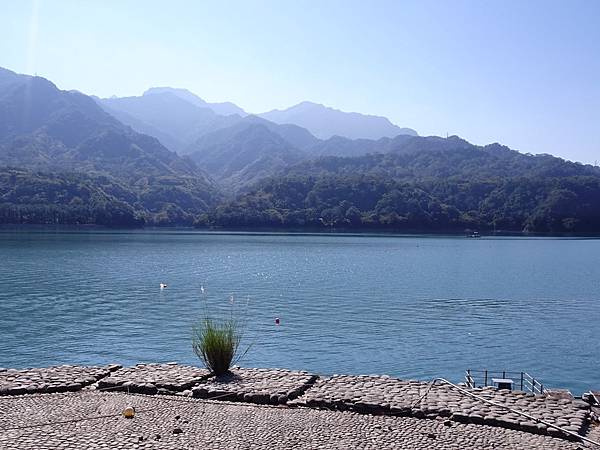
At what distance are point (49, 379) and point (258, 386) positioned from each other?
4.97 m

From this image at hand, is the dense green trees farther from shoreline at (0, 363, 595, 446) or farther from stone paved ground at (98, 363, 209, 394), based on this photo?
shoreline at (0, 363, 595, 446)

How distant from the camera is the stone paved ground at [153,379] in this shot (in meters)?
14.1

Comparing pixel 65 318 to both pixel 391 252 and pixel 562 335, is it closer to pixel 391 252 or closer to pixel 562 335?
pixel 562 335

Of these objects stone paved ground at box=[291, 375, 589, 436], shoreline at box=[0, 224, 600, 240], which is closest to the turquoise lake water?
stone paved ground at box=[291, 375, 589, 436]

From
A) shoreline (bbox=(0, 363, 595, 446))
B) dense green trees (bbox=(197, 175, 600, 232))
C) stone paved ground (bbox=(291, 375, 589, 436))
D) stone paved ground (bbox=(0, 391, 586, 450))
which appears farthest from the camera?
dense green trees (bbox=(197, 175, 600, 232))

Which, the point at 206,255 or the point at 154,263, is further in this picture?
the point at 206,255

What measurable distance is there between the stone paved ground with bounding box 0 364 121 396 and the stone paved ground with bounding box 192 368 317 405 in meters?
2.85

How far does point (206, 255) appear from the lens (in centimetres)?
8738

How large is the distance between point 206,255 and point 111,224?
→ 81.9 metres

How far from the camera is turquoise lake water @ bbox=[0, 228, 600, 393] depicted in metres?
26.6

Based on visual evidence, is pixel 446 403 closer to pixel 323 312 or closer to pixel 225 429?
pixel 225 429

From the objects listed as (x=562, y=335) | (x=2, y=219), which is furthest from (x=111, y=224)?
(x=562, y=335)

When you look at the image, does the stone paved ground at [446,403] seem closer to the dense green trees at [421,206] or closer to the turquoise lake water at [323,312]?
the turquoise lake water at [323,312]

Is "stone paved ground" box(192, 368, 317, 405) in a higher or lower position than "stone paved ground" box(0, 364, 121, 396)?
higher
